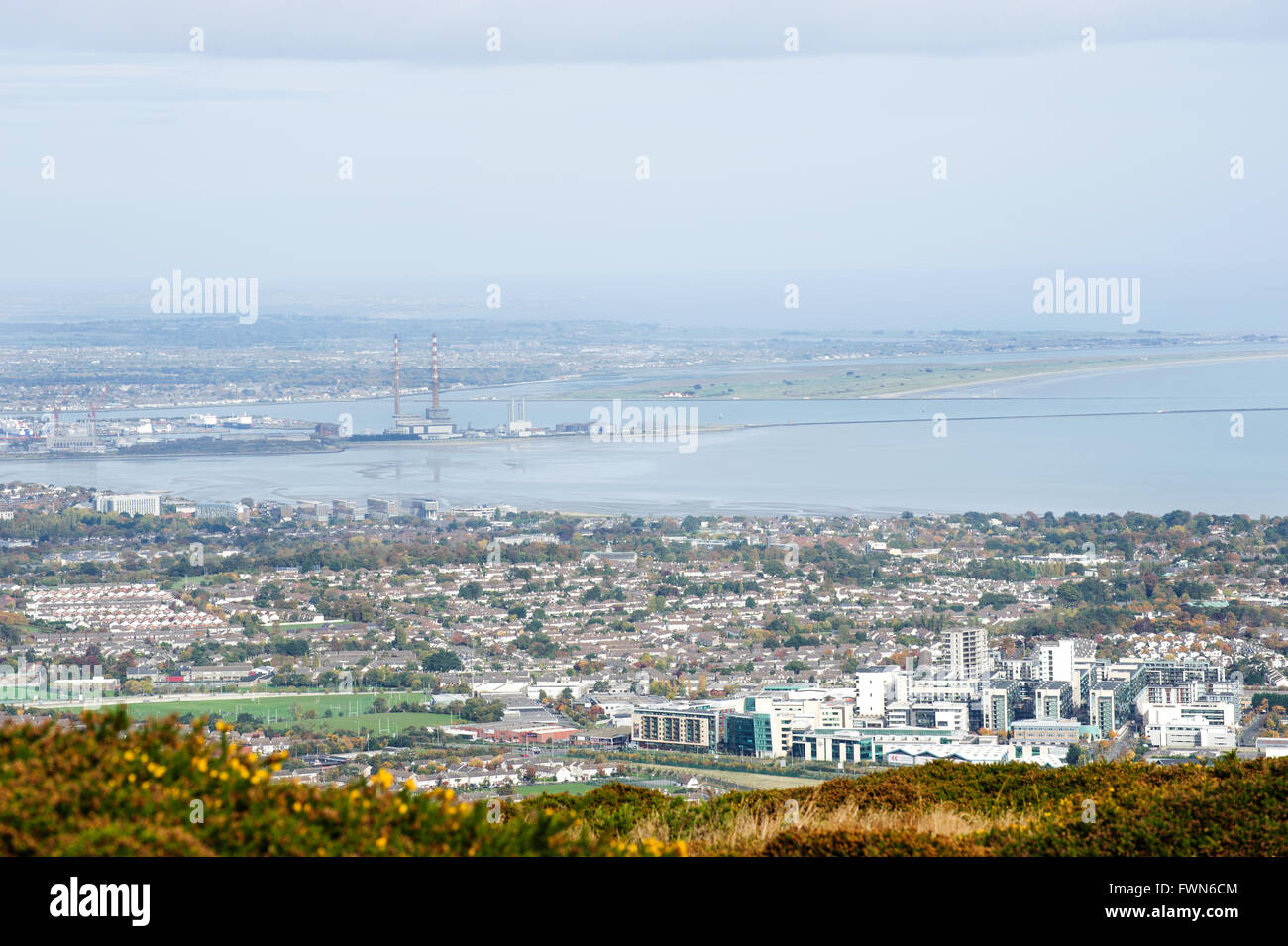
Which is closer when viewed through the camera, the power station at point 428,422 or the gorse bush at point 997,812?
the gorse bush at point 997,812

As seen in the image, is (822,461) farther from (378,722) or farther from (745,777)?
(745,777)

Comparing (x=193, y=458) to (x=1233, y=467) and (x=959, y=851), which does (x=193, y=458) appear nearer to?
(x=1233, y=467)

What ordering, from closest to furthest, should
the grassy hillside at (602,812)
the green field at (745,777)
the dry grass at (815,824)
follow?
the grassy hillside at (602,812), the dry grass at (815,824), the green field at (745,777)

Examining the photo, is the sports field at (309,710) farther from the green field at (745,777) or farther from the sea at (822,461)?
the sea at (822,461)

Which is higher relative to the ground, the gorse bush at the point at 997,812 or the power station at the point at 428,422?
the power station at the point at 428,422

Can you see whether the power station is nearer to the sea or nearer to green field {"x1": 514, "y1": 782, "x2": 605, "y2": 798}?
the sea

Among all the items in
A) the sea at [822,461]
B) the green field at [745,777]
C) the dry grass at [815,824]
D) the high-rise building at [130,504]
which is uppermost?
the sea at [822,461]

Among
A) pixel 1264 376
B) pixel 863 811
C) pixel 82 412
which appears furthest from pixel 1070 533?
pixel 1264 376

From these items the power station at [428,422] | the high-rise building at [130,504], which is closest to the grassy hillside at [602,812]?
the high-rise building at [130,504]

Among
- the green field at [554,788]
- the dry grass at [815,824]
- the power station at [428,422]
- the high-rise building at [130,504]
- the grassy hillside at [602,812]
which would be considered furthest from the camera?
the power station at [428,422]
